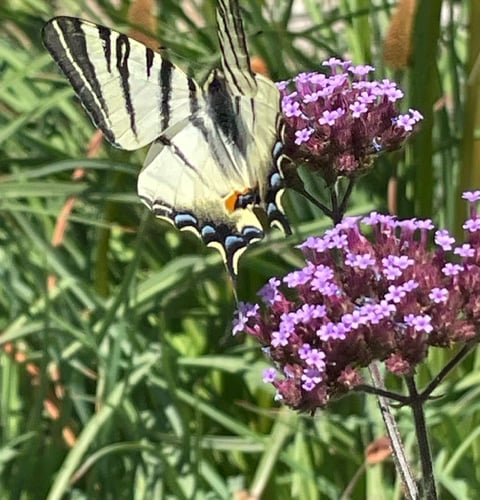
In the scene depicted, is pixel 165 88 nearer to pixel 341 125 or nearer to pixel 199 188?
pixel 199 188

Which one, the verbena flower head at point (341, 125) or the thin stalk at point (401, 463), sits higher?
the verbena flower head at point (341, 125)

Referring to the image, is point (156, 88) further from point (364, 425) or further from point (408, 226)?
point (364, 425)

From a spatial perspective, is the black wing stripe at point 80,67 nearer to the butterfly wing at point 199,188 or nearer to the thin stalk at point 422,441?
the butterfly wing at point 199,188

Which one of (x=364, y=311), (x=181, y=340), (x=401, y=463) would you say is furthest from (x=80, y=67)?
(x=181, y=340)

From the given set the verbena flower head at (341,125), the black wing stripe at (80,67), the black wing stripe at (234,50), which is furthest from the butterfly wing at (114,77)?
the verbena flower head at (341,125)

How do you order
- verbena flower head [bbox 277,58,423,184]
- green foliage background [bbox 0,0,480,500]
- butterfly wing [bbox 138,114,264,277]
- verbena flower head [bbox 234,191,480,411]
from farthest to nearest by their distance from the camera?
1. green foliage background [bbox 0,0,480,500]
2. butterfly wing [bbox 138,114,264,277]
3. verbena flower head [bbox 277,58,423,184]
4. verbena flower head [bbox 234,191,480,411]

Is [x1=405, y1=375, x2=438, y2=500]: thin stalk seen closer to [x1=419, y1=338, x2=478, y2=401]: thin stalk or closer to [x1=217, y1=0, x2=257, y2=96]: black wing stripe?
[x1=419, y1=338, x2=478, y2=401]: thin stalk

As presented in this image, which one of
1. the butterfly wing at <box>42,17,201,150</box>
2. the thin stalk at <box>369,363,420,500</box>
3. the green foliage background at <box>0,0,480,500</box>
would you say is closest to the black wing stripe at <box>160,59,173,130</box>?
the butterfly wing at <box>42,17,201,150</box>
